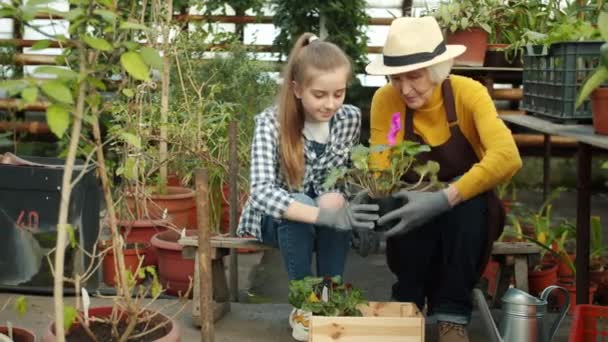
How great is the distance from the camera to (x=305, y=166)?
2.85 m

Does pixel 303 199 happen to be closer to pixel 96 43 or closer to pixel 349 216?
pixel 349 216

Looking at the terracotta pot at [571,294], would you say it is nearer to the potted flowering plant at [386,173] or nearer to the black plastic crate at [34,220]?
the potted flowering plant at [386,173]

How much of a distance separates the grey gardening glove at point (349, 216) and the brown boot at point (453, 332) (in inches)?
16.8

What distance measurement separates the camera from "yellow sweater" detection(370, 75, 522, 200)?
2.55 m

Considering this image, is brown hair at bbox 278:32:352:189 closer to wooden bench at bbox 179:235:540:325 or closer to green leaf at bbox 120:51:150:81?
wooden bench at bbox 179:235:540:325

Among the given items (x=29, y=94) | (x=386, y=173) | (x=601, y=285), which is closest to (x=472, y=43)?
(x=601, y=285)

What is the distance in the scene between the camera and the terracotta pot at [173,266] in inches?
134

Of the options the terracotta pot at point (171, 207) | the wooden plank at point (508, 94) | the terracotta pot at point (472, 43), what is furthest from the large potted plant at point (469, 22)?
the wooden plank at point (508, 94)

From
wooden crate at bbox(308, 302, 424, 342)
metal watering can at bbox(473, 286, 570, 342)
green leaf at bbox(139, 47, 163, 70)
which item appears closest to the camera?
green leaf at bbox(139, 47, 163, 70)

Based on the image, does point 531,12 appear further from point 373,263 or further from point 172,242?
point 172,242

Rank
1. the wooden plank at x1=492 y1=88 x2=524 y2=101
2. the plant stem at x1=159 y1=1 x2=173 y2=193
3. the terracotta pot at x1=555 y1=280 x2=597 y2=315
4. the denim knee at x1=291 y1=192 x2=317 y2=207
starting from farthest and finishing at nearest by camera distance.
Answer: the wooden plank at x1=492 y1=88 x2=524 y2=101, the plant stem at x1=159 y1=1 x2=173 y2=193, the terracotta pot at x1=555 y1=280 x2=597 y2=315, the denim knee at x1=291 y1=192 x2=317 y2=207

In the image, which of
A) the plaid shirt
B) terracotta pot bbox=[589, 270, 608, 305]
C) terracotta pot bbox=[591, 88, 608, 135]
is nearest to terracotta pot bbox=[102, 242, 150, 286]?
the plaid shirt

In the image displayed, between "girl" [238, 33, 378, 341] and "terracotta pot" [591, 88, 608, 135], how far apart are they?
2.14 feet

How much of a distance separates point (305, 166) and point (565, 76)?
853 millimetres
